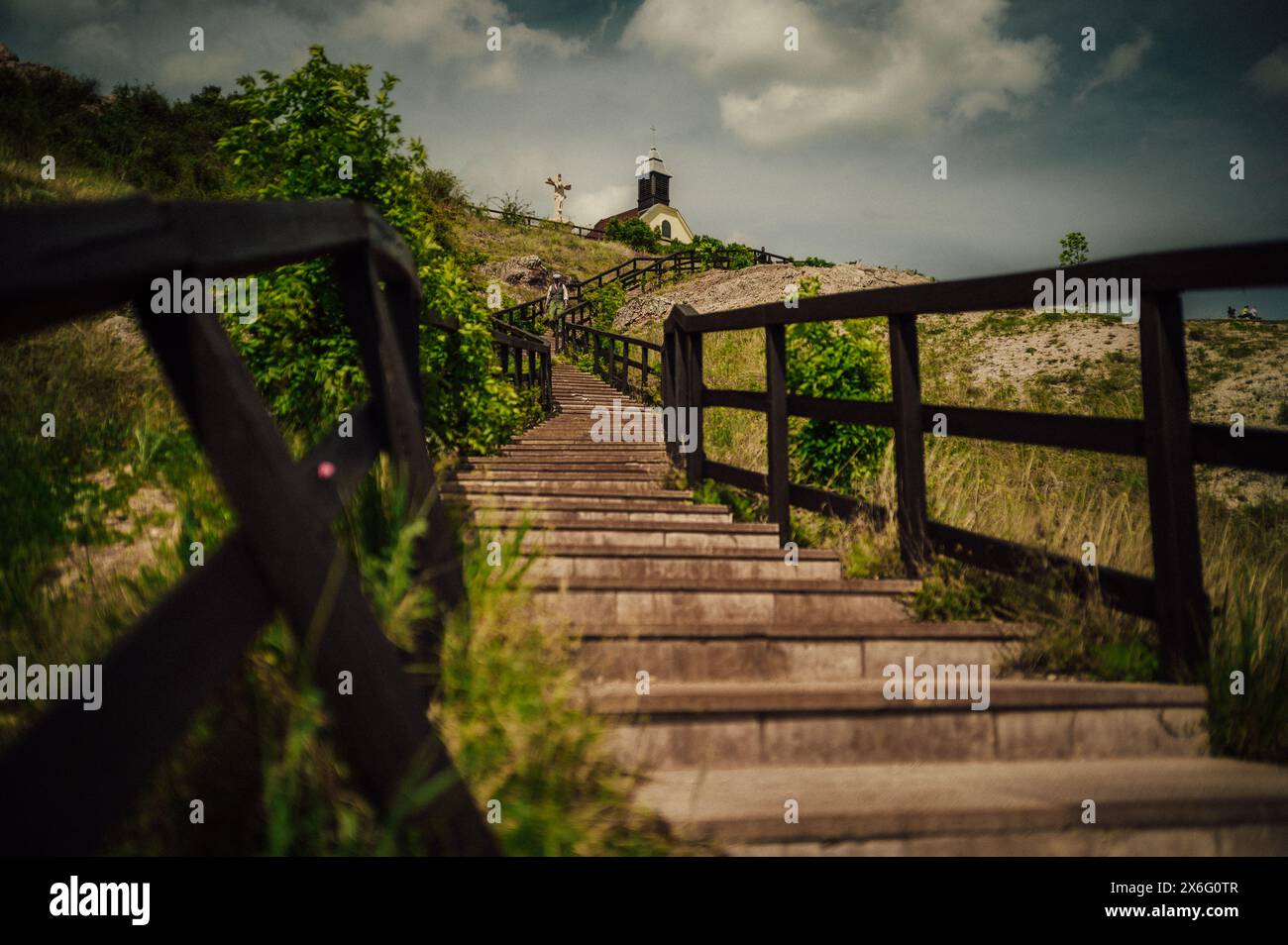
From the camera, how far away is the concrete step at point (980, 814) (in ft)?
6.12

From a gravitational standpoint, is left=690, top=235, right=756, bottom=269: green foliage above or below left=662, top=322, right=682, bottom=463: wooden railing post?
above

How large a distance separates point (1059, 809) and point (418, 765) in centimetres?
154

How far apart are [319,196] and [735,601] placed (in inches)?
141

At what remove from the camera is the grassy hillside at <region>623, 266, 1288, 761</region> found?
267cm

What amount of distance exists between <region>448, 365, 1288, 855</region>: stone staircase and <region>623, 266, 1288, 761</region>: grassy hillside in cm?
18

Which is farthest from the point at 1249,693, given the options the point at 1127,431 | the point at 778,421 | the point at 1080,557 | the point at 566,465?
the point at 566,465

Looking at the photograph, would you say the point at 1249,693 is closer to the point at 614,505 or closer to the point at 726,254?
the point at 614,505

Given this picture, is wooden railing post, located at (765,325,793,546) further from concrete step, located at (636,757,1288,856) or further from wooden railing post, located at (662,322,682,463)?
wooden railing post, located at (662,322,682,463)

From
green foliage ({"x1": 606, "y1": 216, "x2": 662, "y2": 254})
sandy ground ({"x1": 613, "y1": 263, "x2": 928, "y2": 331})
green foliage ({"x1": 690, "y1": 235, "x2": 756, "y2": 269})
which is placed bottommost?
sandy ground ({"x1": 613, "y1": 263, "x2": 928, "y2": 331})

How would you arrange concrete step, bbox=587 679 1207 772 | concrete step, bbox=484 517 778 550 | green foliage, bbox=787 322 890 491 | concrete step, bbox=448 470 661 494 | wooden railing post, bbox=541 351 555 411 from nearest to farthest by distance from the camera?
concrete step, bbox=587 679 1207 772
concrete step, bbox=484 517 778 550
concrete step, bbox=448 470 661 494
green foliage, bbox=787 322 890 491
wooden railing post, bbox=541 351 555 411

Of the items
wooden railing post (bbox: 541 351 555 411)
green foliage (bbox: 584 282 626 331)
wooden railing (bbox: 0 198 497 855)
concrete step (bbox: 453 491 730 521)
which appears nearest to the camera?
wooden railing (bbox: 0 198 497 855)

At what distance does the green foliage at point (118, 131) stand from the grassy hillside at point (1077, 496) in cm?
1211

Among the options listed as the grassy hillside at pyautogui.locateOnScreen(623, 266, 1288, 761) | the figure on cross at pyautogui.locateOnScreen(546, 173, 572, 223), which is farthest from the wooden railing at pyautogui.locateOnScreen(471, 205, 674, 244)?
the grassy hillside at pyautogui.locateOnScreen(623, 266, 1288, 761)
